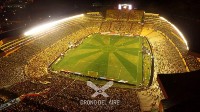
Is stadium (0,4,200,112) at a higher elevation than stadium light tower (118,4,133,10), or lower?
lower

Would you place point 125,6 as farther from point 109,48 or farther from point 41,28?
point 41,28

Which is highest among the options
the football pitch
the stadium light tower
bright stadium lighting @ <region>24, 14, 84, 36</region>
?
the stadium light tower

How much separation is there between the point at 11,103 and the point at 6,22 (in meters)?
35.1

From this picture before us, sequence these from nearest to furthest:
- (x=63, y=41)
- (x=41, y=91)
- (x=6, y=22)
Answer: (x=41, y=91), (x=63, y=41), (x=6, y=22)

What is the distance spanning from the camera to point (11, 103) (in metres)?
17.1

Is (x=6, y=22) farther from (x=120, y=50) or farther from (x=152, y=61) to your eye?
(x=152, y=61)

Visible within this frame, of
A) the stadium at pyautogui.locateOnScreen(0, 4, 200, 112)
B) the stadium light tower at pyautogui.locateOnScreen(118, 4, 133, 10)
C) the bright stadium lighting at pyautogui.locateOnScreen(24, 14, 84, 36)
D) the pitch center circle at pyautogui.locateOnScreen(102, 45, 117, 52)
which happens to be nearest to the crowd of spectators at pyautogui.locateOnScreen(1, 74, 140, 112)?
the stadium at pyautogui.locateOnScreen(0, 4, 200, 112)

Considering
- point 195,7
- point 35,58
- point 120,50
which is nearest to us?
point 35,58

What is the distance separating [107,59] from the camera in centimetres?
3184

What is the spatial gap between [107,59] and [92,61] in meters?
2.45

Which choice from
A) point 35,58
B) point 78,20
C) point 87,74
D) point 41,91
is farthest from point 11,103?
point 78,20

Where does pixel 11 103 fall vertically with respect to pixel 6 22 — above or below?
below

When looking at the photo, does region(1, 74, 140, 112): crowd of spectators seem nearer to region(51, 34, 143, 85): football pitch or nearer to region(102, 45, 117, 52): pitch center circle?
region(51, 34, 143, 85): football pitch

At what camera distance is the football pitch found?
27.0m
